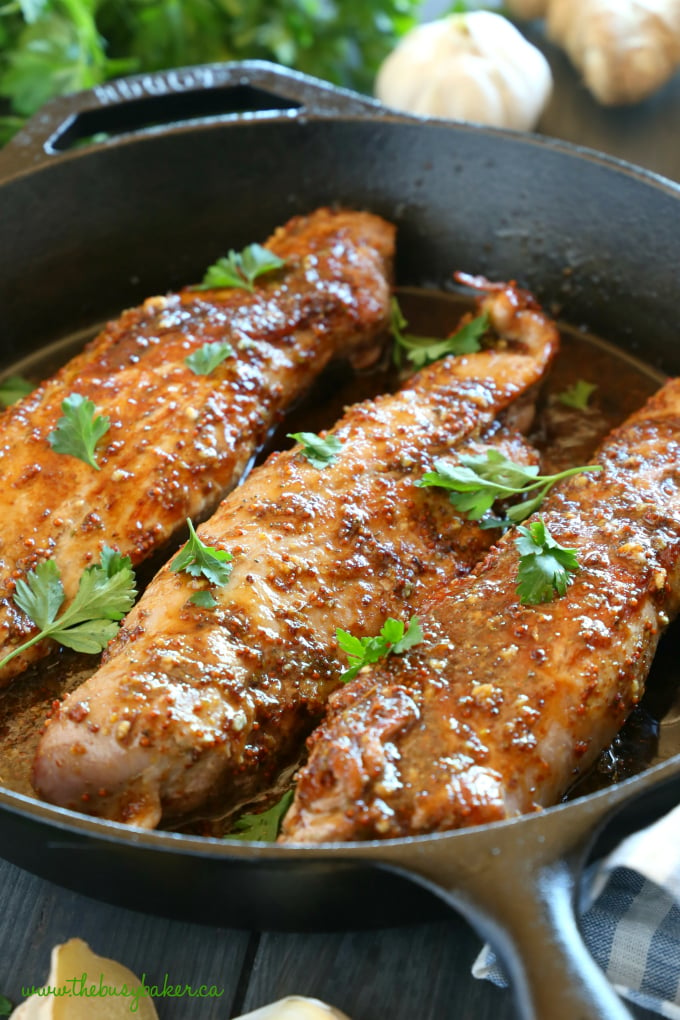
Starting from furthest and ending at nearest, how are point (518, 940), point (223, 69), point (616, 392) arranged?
point (223, 69)
point (616, 392)
point (518, 940)

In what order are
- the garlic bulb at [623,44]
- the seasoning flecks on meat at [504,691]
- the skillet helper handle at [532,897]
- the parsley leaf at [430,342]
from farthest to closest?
the garlic bulb at [623,44] → the parsley leaf at [430,342] → the seasoning flecks on meat at [504,691] → the skillet helper handle at [532,897]

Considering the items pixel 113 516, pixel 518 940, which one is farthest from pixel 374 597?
pixel 518 940

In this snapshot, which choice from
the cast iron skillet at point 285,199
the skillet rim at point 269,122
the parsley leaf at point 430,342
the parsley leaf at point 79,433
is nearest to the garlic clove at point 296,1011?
the parsley leaf at point 79,433

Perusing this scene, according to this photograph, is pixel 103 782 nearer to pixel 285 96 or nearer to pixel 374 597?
pixel 374 597

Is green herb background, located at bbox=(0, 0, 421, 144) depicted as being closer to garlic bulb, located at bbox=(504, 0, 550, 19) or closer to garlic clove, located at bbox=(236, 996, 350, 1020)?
garlic bulb, located at bbox=(504, 0, 550, 19)

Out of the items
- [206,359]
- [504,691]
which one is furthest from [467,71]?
[504,691]

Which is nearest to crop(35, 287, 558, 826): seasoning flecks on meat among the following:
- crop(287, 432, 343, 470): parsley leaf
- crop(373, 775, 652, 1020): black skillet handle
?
crop(287, 432, 343, 470): parsley leaf

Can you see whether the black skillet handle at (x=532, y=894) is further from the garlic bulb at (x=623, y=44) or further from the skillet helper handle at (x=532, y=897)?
the garlic bulb at (x=623, y=44)
